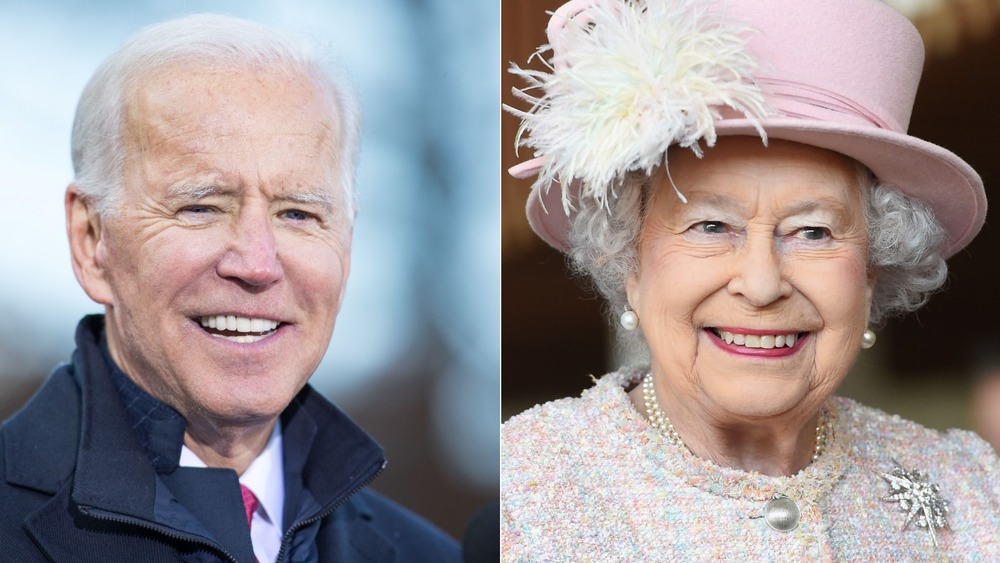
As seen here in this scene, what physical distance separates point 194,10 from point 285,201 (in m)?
0.38

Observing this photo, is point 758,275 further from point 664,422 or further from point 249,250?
point 249,250


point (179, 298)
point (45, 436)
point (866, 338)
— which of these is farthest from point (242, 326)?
point (866, 338)

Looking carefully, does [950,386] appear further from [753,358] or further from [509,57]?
[509,57]

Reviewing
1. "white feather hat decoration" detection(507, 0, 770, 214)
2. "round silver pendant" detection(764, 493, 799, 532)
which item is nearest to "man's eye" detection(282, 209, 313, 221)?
"white feather hat decoration" detection(507, 0, 770, 214)

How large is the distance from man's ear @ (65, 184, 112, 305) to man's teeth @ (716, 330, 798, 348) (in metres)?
1.08

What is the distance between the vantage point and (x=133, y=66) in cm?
199

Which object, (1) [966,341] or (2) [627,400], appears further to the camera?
(1) [966,341]

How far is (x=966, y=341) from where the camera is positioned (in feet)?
8.89

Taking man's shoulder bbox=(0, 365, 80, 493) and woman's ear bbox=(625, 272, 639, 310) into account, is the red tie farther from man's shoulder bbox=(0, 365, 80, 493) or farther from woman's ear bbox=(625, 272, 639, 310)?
woman's ear bbox=(625, 272, 639, 310)

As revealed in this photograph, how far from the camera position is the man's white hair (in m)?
1.98

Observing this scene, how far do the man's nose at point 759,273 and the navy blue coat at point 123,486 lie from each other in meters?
0.77

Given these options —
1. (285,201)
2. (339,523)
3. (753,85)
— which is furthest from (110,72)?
(753,85)

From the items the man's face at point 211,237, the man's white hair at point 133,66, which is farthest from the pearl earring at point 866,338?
the man's white hair at point 133,66

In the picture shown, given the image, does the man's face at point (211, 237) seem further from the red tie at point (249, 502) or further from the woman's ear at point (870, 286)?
the woman's ear at point (870, 286)
